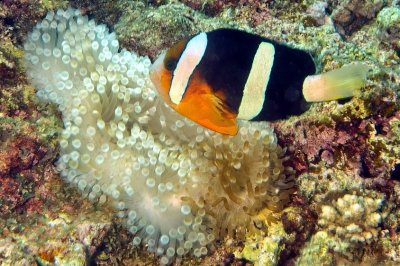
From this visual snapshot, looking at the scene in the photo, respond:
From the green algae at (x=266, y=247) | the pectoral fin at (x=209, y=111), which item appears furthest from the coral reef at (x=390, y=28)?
the pectoral fin at (x=209, y=111)

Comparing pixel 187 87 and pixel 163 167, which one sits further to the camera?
pixel 163 167

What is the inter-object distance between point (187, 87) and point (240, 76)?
0.27 meters

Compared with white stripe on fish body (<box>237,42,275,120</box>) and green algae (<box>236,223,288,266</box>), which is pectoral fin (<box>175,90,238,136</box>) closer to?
white stripe on fish body (<box>237,42,275,120</box>)

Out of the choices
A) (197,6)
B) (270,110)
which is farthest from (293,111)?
(197,6)

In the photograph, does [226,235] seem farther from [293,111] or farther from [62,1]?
[62,1]

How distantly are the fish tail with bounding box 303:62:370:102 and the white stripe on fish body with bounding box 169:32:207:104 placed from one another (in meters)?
0.55

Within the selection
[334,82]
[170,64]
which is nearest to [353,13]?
[334,82]

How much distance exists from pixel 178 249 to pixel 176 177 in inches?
17.2

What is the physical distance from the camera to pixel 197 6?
381cm

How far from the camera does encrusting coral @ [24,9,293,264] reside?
2.50m

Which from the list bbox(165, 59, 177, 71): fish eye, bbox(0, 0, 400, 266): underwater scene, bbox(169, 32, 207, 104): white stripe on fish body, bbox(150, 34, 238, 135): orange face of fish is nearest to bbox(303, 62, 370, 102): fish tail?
bbox(0, 0, 400, 266): underwater scene

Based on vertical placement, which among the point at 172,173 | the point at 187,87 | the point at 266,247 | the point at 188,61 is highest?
the point at 188,61

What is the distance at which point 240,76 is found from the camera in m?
2.04

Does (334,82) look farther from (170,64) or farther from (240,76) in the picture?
(170,64)
